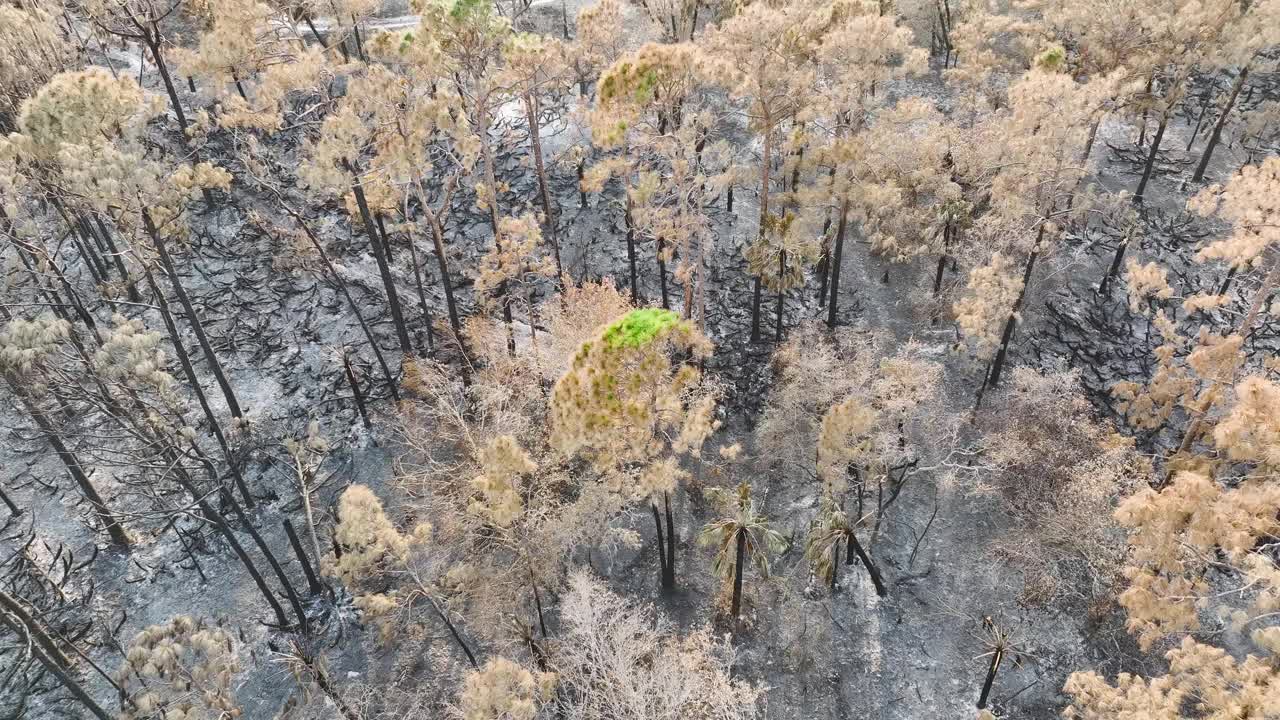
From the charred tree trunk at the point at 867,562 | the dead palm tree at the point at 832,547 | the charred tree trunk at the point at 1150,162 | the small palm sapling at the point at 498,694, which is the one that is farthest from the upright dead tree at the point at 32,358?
the charred tree trunk at the point at 1150,162

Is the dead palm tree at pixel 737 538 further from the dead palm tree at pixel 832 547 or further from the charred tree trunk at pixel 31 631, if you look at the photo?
the charred tree trunk at pixel 31 631

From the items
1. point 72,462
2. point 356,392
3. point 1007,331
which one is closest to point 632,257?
point 356,392

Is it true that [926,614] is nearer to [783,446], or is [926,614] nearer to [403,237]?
[783,446]

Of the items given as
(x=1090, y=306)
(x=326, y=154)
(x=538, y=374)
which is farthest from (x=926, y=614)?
(x=326, y=154)

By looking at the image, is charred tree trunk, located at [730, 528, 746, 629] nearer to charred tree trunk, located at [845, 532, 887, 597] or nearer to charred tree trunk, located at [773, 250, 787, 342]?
charred tree trunk, located at [845, 532, 887, 597]

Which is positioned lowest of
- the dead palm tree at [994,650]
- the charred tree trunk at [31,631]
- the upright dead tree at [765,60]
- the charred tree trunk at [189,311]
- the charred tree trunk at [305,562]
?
the dead palm tree at [994,650]

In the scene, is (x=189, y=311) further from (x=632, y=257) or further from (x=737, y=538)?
(x=737, y=538)
